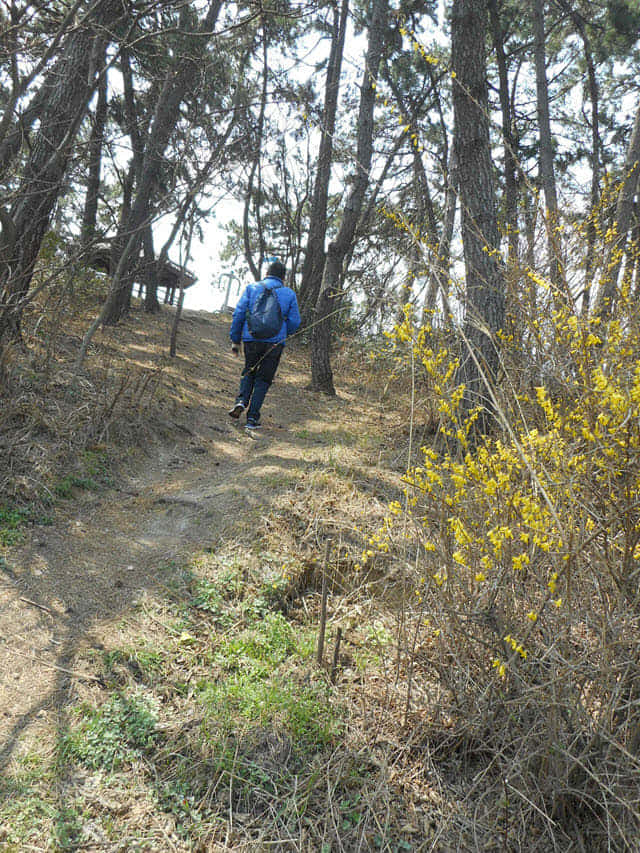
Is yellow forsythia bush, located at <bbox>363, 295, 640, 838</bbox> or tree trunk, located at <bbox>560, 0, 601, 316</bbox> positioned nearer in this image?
yellow forsythia bush, located at <bbox>363, 295, 640, 838</bbox>

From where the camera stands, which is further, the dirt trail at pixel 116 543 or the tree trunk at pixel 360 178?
the tree trunk at pixel 360 178

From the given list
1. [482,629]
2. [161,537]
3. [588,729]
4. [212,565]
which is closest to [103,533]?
[161,537]

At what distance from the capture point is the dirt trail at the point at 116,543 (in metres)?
2.47

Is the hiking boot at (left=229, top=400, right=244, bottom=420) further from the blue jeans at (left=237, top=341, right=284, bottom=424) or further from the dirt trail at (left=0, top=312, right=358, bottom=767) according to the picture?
the dirt trail at (left=0, top=312, right=358, bottom=767)

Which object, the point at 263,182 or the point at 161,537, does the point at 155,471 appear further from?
the point at 263,182

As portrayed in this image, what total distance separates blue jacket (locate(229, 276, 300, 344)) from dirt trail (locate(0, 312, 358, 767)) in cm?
112

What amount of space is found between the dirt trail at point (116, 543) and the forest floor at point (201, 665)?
0.01m

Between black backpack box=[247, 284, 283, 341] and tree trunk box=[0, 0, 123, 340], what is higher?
tree trunk box=[0, 0, 123, 340]

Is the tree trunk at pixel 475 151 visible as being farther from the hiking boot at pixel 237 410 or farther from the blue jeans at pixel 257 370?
the hiking boot at pixel 237 410

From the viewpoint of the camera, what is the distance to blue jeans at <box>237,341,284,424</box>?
19.7 feet

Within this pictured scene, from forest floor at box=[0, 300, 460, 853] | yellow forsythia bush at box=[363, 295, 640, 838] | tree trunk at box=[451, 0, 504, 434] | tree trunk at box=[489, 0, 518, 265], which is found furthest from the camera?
tree trunk at box=[489, 0, 518, 265]

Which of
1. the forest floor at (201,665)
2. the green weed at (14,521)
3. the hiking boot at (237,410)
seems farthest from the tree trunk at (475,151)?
the green weed at (14,521)

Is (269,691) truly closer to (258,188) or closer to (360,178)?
(360,178)

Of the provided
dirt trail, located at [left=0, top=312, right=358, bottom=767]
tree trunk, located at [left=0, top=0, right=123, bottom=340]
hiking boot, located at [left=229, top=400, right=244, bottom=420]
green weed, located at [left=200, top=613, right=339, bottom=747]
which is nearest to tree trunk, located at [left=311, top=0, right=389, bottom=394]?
hiking boot, located at [left=229, top=400, right=244, bottom=420]
